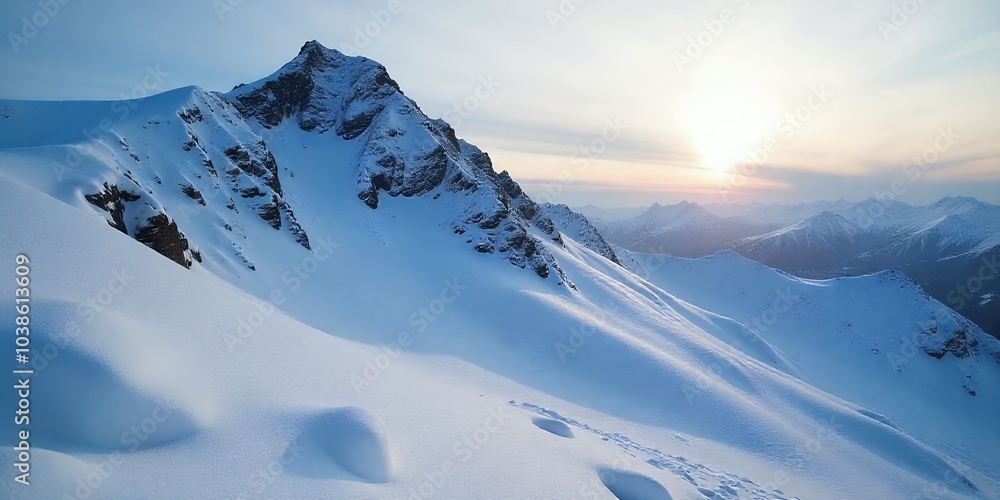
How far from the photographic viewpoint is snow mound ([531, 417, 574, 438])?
15.3 m

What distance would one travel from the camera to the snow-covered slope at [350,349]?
778 centimetres

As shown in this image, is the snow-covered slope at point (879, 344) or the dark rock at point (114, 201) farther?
the snow-covered slope at point (879, 344)

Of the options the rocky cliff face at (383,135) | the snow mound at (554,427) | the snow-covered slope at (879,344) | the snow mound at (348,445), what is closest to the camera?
the snow mound at (348,445)

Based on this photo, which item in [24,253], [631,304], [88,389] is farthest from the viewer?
[631,304]

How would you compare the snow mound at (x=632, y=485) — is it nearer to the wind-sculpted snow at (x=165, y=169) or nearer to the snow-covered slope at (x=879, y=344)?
the wind-sculpted snow at (x=165, y=169)

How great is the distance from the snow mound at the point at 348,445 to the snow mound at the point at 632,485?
21.7 feet

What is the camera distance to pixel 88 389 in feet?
24.2

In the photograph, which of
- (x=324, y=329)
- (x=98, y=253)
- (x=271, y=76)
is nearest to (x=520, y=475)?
(x=98, y=253)

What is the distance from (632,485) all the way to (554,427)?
12.6 feet

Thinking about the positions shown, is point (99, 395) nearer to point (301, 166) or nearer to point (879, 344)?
point (301, 166)

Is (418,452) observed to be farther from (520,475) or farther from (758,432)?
(758,432)

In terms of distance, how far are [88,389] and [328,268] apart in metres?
26.2

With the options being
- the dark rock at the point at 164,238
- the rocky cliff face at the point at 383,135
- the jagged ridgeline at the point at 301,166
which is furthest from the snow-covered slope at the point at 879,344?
the dark rock at the point at 164,238

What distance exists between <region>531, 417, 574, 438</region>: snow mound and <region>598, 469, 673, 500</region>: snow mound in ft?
9.23
